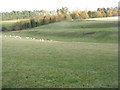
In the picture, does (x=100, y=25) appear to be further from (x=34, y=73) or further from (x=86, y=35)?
(x=34, y=73)

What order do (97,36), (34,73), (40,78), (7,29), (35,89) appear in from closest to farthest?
1. (35,89)
2. (40,78)
3. (34,73)
4. (97,36)
5. (7,29)

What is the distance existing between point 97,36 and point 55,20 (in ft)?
294

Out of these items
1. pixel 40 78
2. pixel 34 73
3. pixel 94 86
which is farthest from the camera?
pixel 34 73

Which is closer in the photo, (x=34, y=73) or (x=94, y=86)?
(x=94, y=86)

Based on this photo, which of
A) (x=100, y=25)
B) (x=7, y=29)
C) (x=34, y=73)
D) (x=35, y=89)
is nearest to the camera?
(x=35, y=89)

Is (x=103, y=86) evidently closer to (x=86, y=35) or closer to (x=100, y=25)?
(x=86, y=35)

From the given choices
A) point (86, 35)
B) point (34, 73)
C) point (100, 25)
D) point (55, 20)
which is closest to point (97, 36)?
point (86, 35)

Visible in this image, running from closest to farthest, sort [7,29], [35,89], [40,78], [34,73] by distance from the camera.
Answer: [35,89] → [40,78] → [34,73] → [7,29]

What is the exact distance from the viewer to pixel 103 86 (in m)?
13.8

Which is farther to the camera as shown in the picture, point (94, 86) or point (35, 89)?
point (94, 86)

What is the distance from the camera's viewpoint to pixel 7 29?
164 m

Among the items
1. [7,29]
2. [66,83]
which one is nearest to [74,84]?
[66,83]

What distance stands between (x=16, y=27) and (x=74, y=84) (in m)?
157

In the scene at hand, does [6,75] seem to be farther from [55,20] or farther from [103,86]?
[55,20]
